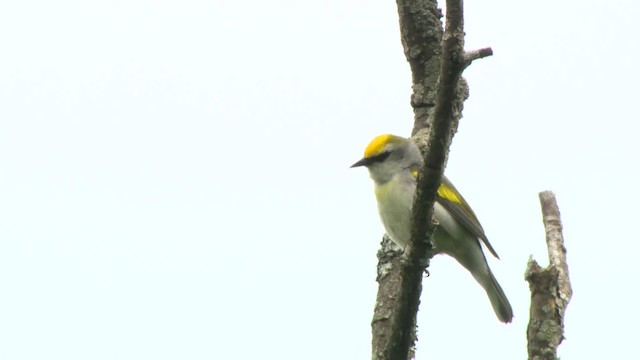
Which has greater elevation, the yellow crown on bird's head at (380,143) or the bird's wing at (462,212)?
the yellow crown on bird's head at (380,143)

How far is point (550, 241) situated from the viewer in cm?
468

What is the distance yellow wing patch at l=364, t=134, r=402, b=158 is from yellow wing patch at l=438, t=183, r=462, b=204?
582mm

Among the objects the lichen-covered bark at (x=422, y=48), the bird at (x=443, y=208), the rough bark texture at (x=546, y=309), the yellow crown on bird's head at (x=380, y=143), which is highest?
the lichen-covered bark at (x=422, y=48)

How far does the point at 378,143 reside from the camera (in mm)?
7641

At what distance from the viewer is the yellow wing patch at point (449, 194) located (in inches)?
301

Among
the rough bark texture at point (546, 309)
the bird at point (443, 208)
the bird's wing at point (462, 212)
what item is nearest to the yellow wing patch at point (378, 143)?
the bird at point (443, 208)

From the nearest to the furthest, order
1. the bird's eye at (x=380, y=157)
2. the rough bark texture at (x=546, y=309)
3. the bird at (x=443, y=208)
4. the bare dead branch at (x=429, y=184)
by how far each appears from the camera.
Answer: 1. the bare dead branch at (x=429, y=184)
2. the rough bark texture at (x=546, y=309)
3. the bird at (x=443, y=208)
4. the bird's eye at (x=380, y=157)

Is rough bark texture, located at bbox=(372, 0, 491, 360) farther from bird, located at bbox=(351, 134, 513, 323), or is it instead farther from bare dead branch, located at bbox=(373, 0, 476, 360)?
bird, located at bbox=(351, 134, 513, 323)

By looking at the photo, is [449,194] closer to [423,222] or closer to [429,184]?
[423,222]

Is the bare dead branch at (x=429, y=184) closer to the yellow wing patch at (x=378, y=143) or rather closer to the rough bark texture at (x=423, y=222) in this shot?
the rough bark texture at (x=423, y=222)

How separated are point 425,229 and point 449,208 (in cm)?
331

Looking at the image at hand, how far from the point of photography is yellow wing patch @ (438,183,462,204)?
25.1 ft

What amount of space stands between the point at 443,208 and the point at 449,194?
11.1 inches

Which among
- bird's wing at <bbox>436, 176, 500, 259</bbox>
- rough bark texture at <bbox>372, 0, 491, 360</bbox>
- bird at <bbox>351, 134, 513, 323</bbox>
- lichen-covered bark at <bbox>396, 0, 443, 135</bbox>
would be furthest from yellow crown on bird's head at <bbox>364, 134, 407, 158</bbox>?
rough bark texture at <bbox>372, 0, 491, 360</bbox>
